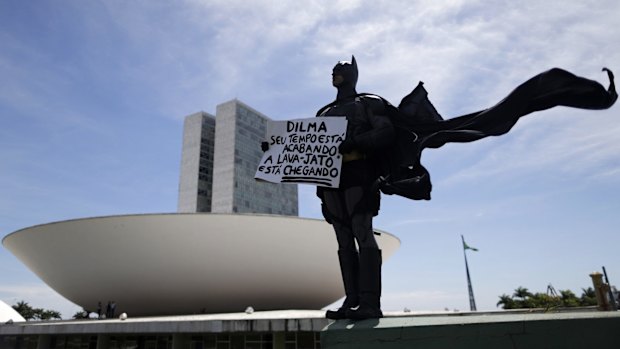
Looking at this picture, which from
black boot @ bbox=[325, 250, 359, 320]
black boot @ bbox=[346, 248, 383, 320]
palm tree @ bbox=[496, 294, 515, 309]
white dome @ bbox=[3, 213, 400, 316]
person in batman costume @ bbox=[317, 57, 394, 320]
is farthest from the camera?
palm tree @ bbox=[496, 294, 515, 309]

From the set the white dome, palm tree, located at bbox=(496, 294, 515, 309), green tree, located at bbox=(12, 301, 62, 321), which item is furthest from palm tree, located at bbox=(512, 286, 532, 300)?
green tree, located at bbox=(12, 301, 62, 321)

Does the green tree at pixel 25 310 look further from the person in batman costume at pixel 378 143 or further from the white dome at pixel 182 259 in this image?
the person in batman costume at pixel 378 143

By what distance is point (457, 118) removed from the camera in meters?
4.25

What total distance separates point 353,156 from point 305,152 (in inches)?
19.7

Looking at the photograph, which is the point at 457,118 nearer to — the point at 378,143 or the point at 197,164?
the point at 378,143

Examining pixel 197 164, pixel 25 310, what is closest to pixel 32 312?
pixel 25 310

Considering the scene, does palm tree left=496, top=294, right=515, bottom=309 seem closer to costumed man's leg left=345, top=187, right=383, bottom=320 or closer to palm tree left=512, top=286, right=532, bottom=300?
palm tree left=512, top=286, right=532, bottom=300

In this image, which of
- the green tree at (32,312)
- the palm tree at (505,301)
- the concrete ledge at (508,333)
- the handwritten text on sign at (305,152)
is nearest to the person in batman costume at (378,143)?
the handwritten text on sign at (305,152)

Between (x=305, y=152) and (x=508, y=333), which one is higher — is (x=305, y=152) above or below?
above

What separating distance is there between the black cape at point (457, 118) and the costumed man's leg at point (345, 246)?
47 centimetres

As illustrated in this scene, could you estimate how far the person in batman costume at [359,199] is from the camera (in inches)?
155

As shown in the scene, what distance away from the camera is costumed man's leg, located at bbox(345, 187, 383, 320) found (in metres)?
3.76

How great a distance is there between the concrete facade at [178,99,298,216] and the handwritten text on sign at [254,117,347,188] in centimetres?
5981

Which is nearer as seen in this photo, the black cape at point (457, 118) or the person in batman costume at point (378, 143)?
the black cape at point (457, 118)
